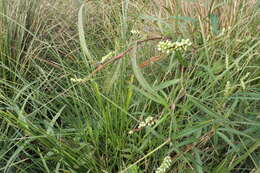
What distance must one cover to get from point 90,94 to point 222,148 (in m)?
0.44

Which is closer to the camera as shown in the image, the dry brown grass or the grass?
the grass

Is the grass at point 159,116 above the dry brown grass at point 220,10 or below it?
below

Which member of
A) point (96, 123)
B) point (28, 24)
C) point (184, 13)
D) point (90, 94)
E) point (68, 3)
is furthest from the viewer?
point (68, 3)

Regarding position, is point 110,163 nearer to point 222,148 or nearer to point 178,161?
point 178,161

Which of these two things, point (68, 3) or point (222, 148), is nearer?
point (222, 148)

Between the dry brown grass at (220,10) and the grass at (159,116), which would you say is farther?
the dry brown grass at (220,10)

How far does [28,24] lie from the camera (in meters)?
1.54

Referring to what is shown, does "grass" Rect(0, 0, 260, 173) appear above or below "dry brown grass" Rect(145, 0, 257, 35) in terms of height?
below

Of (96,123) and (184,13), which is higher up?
(184,13)

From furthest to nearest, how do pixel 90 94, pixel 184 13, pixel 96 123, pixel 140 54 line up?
1. pixel 184 13
2. pixel 140 54
3. pixel 90 94
4. pixel 96 123

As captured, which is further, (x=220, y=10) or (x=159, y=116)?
(x=220, y=10)

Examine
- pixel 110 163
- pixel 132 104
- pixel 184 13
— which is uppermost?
pixel 184 13

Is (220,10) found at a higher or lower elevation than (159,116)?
higher

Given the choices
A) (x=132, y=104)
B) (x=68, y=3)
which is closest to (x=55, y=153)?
(x=132, y=104)
